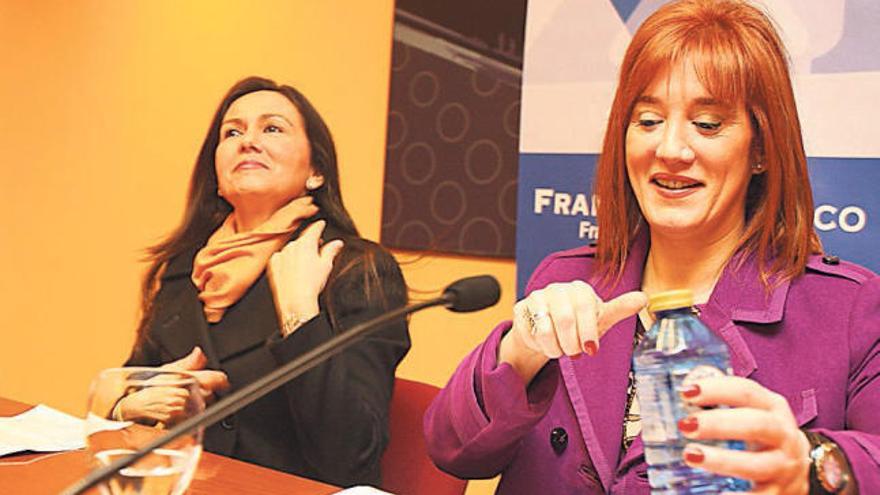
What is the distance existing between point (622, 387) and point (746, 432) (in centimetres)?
59

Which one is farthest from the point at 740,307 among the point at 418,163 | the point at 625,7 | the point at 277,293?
the point at 418,163

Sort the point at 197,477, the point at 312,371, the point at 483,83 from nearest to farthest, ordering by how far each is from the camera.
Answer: the point at 197,477
the point at 312,371
the point at 483,83

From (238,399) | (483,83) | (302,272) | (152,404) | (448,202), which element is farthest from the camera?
(448,202)

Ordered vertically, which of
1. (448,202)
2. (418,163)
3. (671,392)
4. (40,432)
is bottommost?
(40,432)

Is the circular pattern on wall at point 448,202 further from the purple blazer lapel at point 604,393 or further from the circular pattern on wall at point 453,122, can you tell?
the purple blazer lapel at point 604,393

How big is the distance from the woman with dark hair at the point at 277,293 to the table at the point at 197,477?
299mm

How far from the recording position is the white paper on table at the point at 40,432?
155 cm

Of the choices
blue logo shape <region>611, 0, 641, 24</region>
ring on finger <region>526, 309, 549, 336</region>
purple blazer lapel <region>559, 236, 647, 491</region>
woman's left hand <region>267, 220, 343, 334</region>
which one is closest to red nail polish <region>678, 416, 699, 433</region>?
ring on finger <region>526, 309, 549, 336</region>

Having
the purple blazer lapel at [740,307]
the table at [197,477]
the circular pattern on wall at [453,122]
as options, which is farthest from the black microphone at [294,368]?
the circular pattern on wall at [453,122]

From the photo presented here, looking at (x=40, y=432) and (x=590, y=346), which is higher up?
(x=590, y=346)

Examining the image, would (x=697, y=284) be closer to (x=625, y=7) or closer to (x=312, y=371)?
(x=312, y=371)

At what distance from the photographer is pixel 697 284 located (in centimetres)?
159

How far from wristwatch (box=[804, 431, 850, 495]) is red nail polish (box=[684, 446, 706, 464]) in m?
0.24

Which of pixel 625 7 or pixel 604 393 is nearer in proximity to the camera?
pixel 604 393
